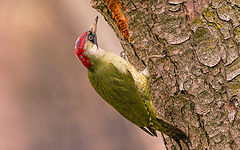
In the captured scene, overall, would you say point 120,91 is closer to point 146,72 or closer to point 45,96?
point 146,72

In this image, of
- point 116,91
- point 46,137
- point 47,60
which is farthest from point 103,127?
point 116,91

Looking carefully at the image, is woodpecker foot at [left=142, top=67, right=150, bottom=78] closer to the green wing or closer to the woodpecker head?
Answer: the green wing

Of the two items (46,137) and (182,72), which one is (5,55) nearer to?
(46,137)

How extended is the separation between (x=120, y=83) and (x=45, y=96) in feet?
8.00

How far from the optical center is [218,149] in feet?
6.64

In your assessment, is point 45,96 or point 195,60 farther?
point 45,96

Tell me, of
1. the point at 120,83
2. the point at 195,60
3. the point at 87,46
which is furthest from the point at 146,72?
the point at 87,46

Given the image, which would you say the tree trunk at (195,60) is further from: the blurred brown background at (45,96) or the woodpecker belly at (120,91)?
the blurred brown background at (45,96)

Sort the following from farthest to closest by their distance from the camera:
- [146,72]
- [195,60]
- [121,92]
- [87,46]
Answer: [87,46] < [121,92] < [146,72] < [195,60]

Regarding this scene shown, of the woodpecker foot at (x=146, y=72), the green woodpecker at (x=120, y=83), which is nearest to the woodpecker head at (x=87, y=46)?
the green woodpecker at (x=120, y=83)

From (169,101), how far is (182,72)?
0.25 meters

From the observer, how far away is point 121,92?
2652 mm

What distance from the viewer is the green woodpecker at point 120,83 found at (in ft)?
8.53

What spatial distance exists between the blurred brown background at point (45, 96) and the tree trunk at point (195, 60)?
2613 mm
